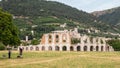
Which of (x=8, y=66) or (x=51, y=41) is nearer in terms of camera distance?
(x=8, y=66)

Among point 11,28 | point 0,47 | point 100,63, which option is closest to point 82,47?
point 0,47

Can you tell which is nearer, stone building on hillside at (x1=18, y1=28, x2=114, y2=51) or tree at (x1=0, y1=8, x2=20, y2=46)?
tree at (x1=0, y1=8, x2=20, y2=46)

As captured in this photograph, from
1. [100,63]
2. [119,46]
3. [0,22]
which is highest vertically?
[0,22]

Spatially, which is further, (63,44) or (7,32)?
(63,44)

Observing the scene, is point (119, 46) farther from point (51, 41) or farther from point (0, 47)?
point (0, 47)

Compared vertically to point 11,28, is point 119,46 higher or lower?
lower

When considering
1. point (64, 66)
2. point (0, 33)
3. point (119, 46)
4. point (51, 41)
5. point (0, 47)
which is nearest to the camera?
point (64, 66)

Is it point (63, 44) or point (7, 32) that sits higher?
point (7, 32)

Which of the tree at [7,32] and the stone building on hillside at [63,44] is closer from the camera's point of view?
the tree at [7,32]

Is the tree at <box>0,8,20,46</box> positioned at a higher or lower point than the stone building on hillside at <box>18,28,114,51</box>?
higher

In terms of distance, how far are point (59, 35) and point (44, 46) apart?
6.52m

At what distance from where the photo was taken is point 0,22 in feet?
188

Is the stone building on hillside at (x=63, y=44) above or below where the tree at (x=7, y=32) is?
below

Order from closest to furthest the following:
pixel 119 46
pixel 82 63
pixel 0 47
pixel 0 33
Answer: pixel 82 63, pixel 0 33, pixel 0 47, pixel 119 46
